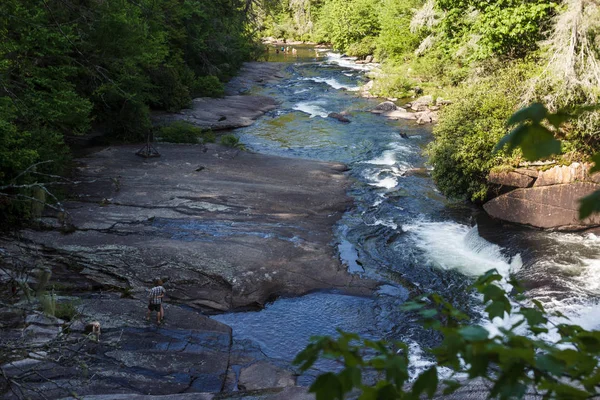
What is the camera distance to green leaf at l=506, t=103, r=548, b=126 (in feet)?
6.27

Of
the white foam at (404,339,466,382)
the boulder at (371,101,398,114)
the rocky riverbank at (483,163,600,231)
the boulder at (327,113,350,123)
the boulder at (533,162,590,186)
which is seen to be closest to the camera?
the white foam at (404,339,466,382)

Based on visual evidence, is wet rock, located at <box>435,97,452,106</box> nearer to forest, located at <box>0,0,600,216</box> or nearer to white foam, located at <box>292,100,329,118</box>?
forest, located at <box>0,0,600,216</box>

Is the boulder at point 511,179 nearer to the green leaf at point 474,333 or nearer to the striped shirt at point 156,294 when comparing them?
the striped shirt at point 156,294

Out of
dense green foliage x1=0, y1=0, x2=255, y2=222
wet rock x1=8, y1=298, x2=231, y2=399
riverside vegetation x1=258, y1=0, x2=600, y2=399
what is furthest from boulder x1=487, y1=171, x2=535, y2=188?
dense green foliage x1=0, y1=0, x2=255, y2=222

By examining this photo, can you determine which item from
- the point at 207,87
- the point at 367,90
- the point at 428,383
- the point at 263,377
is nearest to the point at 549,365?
the point at 428,383

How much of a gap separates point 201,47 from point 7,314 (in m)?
27.5

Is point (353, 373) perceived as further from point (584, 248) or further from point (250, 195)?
point (250, 195)

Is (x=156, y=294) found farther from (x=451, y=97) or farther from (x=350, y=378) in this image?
(x=451, y=97)

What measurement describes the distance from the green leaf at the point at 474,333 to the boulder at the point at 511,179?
1535 centimetres

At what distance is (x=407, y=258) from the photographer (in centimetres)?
1461

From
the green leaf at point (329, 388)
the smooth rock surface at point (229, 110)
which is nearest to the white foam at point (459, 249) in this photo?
the green leaf at point (329, 388)

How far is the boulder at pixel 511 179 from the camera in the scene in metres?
16.1

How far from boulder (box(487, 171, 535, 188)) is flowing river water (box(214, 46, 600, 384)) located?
118 centimetres

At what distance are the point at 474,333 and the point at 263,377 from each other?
8.50 meters
